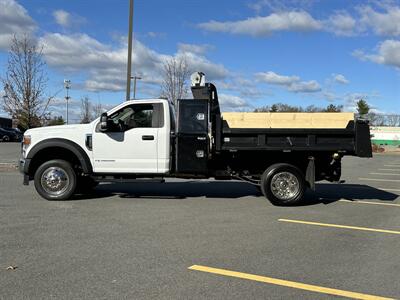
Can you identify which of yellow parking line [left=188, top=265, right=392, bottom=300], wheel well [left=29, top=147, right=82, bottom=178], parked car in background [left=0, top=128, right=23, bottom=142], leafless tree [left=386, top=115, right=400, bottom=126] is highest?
leafless tree [left=386, top=115, right=400, bottom=126]

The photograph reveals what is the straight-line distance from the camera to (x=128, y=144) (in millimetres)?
9844

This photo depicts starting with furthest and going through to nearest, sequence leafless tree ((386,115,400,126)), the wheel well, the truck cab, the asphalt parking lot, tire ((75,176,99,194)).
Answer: leafless tree ((386,115,400,126)) → tire ((75,176,99,194)) → the wheel well → the truck cab → the asphalt parking lot

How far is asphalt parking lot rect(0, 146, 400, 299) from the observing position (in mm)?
4609

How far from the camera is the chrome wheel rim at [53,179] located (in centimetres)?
984

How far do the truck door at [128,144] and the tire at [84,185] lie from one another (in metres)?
0.93

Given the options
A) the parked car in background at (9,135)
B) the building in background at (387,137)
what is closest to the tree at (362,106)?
the building in background at (387,137)

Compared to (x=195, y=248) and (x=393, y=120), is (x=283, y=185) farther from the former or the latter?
(x=393, y=120)

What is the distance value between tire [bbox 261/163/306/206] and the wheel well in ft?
13.3

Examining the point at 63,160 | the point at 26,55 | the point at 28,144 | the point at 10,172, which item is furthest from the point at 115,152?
the point at 26,55

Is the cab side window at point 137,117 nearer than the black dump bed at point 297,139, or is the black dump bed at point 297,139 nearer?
the black dump bed at point 297,139

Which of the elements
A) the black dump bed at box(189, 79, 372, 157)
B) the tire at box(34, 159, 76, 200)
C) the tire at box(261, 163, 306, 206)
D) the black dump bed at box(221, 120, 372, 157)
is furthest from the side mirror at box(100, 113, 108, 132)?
the tire at box(261, 163, 306, 206)

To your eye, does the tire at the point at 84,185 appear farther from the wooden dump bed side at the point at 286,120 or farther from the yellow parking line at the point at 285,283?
the yellow parking line at the point at 285,283

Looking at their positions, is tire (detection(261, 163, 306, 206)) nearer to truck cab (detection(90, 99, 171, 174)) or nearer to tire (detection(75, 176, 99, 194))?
truck cab (detection(90, 99, 171, 174))

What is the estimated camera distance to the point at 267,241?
260 inches
